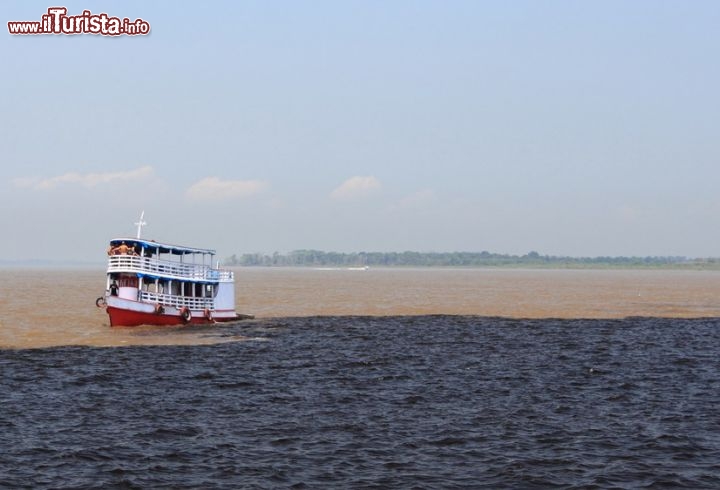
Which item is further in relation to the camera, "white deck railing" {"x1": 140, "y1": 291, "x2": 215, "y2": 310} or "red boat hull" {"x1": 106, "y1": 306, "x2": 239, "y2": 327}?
"white deck railing" {"x1": 140, "y1": 291, "x2": 215, "y2": 310}

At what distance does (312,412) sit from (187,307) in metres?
32.8

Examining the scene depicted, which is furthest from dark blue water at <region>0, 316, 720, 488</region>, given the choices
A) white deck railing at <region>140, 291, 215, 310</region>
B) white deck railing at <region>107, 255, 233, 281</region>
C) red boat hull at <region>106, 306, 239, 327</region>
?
white deck railing at <region>140, 291, 215, 310</region>

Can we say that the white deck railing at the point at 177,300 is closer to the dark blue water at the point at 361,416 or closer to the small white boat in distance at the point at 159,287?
the small white boat in distance at the point at 159,287

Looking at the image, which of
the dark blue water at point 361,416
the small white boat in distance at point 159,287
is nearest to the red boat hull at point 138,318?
the small white boat in distance at point 159,287

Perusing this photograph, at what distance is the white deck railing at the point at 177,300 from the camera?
5519cm

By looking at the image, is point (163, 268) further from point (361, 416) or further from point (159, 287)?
point (361, 416)

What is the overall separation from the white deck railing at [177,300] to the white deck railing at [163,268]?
4.85ft

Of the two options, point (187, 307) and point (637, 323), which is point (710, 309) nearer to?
point (637, 323)

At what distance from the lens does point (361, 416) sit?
2627 centimetres

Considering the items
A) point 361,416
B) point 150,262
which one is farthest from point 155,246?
point 361,416

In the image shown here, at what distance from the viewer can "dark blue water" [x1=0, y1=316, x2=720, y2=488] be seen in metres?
19.8

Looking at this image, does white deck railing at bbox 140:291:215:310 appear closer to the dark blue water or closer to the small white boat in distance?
the small white boat in distance

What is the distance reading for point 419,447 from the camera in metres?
22.3

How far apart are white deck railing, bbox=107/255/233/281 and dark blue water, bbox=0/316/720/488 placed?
12043 millimetres
